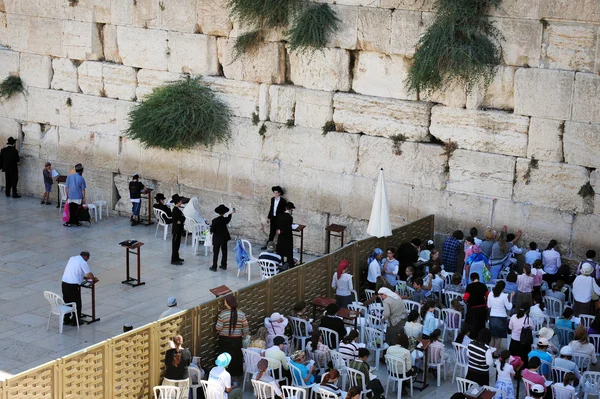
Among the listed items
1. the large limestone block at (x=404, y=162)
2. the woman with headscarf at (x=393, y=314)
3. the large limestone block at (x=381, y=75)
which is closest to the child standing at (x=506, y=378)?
the woman with headscarf at (x=393, y=314)

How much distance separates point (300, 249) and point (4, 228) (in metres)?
6.14

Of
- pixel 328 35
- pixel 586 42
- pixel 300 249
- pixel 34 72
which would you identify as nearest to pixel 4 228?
pixel 34 72

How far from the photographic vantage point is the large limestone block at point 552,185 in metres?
16.5

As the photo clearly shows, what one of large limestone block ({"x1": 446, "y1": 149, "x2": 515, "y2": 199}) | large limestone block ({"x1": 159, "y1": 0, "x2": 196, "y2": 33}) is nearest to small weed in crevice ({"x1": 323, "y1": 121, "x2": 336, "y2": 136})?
large limestone block ({"x1": 446, "y1": 149, "x2": 515, "y2": 199})

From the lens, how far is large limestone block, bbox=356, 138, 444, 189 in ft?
58.2

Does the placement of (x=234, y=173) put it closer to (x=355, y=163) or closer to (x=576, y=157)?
(x=355, y=163)

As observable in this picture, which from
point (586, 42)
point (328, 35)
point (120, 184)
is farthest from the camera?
point (120, 184)

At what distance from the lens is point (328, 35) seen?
1844 centimetres

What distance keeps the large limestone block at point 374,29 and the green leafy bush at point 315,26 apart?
0.53m

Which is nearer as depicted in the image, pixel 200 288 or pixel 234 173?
pixel 200 288

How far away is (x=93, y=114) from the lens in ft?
70.8

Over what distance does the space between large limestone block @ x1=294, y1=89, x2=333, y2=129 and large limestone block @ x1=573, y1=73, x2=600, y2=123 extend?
4630 millimetres

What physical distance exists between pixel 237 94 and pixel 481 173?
17.4 ft

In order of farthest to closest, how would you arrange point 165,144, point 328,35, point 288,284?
1. point 165,144
2. point 328,35
3. point 288,284
